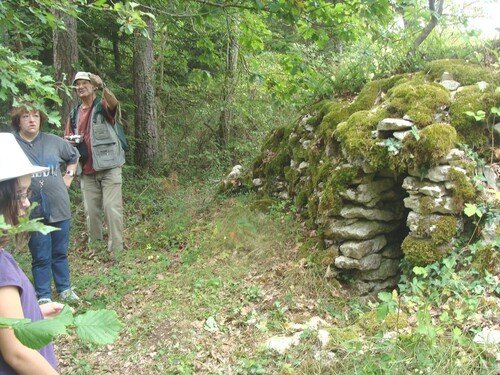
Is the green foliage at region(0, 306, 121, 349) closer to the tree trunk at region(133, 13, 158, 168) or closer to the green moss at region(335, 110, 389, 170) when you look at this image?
the green moss at region(335, 110, 389, 170)

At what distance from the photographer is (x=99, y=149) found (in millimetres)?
5379

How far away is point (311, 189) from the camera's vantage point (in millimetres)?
5715

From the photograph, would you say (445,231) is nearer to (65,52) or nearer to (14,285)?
(14,285)

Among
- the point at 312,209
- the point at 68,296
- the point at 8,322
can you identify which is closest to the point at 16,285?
the point at 8,322

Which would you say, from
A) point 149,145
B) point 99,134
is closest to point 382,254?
point 99,134

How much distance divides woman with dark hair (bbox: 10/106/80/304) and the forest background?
32 cm

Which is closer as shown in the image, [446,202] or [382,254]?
[446,202]

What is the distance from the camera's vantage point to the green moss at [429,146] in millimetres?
4012

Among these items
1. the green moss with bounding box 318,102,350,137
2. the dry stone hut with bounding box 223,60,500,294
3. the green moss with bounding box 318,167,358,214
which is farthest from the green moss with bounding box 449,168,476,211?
the green moss with bounding box 318,102,350,137

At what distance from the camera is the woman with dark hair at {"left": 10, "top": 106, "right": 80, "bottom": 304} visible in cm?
412

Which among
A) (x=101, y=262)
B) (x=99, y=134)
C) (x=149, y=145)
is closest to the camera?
(x=99, y=134)

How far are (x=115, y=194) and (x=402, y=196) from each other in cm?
383

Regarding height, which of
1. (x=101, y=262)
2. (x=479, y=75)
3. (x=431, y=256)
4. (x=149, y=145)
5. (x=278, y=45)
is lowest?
(x=101, y=262)

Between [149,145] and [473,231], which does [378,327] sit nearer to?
[473,231]
